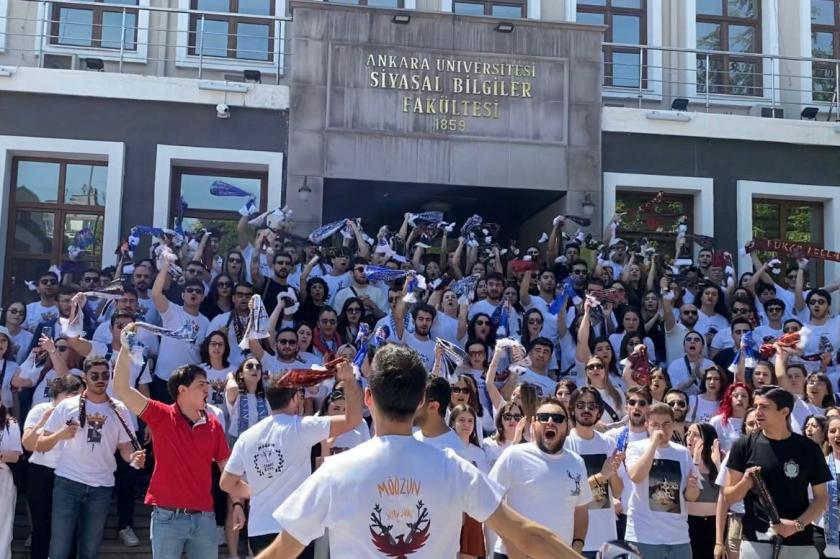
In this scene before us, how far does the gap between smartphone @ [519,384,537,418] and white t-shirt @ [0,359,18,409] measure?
475 cm

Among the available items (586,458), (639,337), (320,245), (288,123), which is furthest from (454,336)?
(288,123)

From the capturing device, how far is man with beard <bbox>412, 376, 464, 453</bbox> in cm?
515

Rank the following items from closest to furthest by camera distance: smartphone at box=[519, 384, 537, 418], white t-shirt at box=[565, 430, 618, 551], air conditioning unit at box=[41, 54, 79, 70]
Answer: white t-shirt at box=[565, 430, 618, 551] < smartphone at box=[519, 384, 537, 418] < air conditioning unit at box=[41, 54, 79, 70]

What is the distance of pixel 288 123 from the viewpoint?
13375 mm

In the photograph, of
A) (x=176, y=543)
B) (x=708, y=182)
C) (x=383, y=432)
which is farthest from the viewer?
(x=708, y=182)

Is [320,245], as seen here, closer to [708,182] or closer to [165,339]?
[165,339]

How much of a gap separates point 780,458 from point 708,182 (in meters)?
9.41

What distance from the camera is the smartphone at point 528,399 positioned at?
6.18 meters

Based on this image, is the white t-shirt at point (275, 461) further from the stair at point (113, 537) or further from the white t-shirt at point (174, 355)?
the white t-shirt at point (174, 355)

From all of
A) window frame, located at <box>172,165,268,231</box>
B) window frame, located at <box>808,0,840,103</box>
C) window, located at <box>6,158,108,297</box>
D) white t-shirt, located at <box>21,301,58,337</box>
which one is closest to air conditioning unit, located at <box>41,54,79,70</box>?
window, located at <box>6,158,108,297</box>

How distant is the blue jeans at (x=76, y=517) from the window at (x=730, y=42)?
12058 millimetres

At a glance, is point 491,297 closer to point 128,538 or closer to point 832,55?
point 128,538

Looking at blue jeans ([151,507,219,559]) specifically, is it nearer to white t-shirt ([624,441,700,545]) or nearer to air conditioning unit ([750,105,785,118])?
white t-shirt ([624,441,700,545])

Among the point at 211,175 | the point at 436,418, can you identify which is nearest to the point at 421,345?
the point at 436,418
